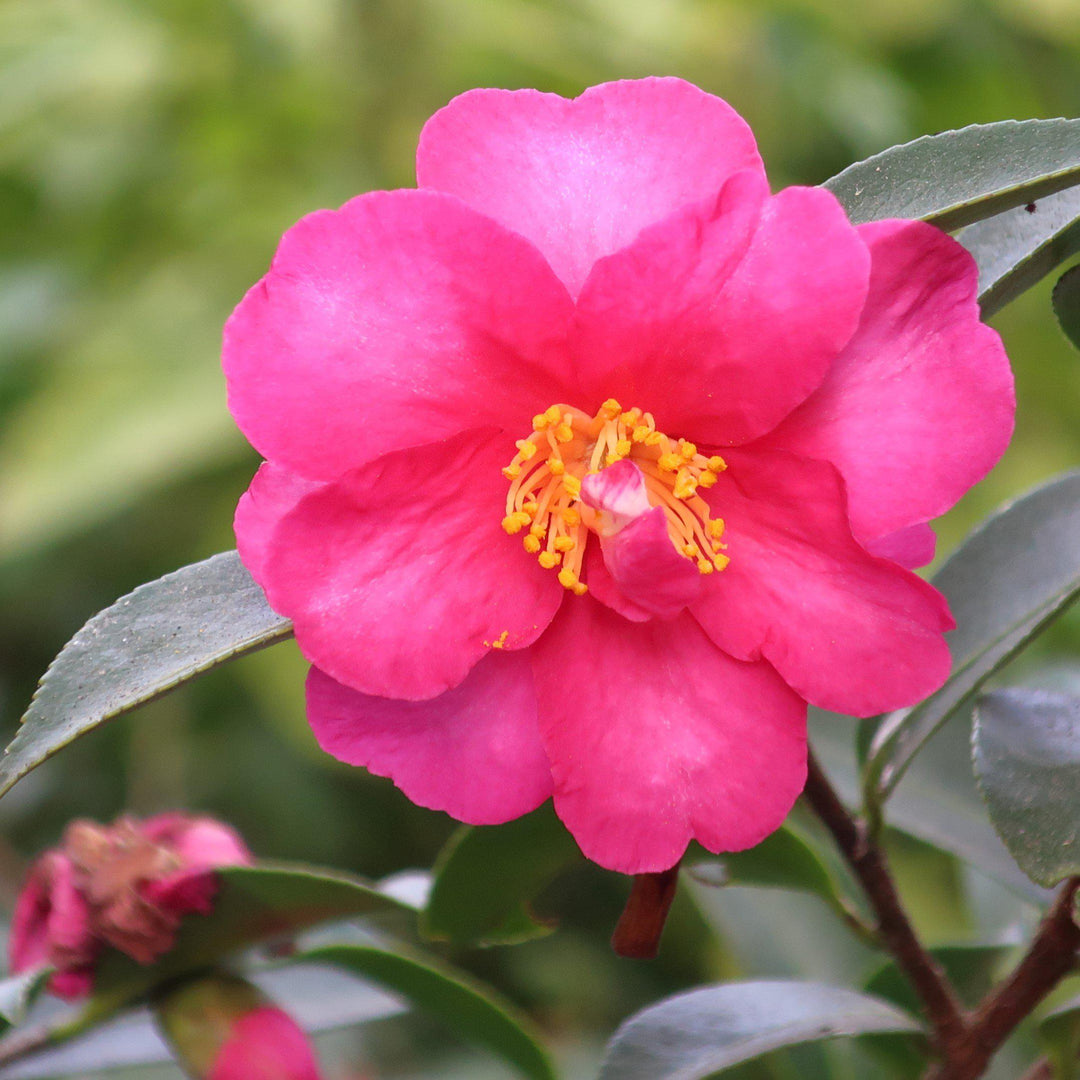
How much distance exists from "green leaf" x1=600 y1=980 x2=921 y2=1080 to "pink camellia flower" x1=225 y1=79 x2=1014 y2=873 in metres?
0.20

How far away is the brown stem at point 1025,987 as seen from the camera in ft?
2.03

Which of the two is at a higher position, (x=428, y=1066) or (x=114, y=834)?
(x=114, y=834)

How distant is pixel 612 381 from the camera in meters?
0.55

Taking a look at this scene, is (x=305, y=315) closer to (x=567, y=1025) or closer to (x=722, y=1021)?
(x=722, y=1021)

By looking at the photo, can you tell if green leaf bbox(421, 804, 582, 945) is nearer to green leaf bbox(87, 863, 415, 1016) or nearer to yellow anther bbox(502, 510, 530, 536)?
green leaf bbox(87, 863, 415, 1016)

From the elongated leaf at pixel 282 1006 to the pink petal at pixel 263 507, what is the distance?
0.41 metres

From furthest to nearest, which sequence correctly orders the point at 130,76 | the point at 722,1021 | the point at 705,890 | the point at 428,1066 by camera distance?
the point at 130,76, the point at 428,1066, the point at 705,890, the point at 722,1021

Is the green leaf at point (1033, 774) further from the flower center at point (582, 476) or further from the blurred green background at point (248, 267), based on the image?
the blurred green background at point (248, 267)

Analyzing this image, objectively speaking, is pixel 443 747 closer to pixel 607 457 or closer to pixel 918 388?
pixel 607 457

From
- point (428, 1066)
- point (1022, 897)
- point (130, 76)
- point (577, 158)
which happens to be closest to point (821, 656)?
point (577, 158)

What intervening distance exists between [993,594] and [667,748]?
0.27 meters

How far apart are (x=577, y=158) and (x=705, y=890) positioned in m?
0.65

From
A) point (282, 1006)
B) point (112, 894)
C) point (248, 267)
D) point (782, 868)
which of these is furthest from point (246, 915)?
point (248, 267)

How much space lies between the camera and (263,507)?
533mm
